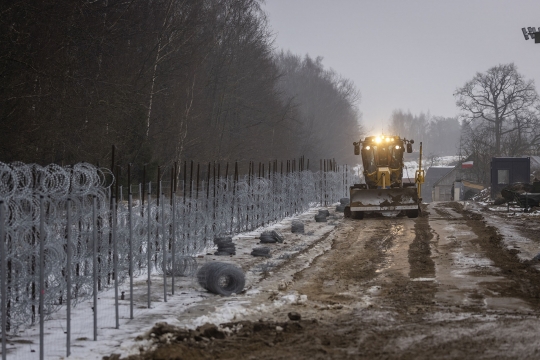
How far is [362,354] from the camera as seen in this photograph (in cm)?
737

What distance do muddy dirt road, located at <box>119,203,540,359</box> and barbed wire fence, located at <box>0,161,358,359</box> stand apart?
148 cm

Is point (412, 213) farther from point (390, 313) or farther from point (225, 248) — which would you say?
point (390, 313)

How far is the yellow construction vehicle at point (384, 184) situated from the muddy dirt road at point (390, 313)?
867 centimetres

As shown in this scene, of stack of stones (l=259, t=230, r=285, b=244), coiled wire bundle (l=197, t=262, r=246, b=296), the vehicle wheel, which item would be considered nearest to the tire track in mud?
coiled wire bundle (l=197, t=262, r=246, b=296)

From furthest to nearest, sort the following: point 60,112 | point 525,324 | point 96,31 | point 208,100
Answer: point 208,100, point 96,31, point 60,112, point 525,324

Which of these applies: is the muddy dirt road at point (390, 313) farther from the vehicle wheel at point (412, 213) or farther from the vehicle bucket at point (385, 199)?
the vehicle wheel at point (412, 213)

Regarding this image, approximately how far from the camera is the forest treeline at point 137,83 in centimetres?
1781

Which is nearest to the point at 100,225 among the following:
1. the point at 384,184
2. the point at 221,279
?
the point at 221,279

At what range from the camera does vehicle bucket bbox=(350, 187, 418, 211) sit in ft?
83.5

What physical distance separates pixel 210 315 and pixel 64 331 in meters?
1.80

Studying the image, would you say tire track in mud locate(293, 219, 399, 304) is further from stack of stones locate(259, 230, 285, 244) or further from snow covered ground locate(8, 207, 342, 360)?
stack of stones locate(259, 230, 285, 244)

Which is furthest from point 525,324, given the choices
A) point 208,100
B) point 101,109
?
point 208,100

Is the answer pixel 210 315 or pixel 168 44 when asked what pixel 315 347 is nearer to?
pixel 210 315

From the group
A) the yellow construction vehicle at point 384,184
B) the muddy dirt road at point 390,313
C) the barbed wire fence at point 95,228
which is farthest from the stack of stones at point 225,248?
the yellow construction vehicle at point 384,184
